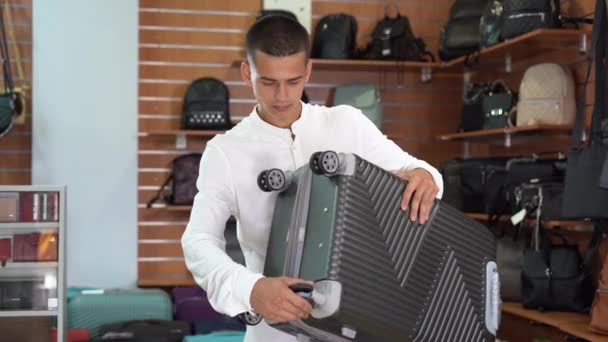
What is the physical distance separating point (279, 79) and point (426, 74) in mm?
4695

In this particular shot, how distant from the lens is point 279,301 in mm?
1557

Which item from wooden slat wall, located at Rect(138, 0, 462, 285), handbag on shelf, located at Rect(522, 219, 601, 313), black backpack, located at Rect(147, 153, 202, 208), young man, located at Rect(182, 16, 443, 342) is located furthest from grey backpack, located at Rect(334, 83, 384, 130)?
young man, located at Rect(182, 16, 443, 342)

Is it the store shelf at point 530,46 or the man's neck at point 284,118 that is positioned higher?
the store shelf at point 530,46

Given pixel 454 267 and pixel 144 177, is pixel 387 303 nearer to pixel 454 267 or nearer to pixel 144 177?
pixel 454 267

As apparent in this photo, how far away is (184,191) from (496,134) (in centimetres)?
218

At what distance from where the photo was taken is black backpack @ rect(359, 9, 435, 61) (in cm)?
611

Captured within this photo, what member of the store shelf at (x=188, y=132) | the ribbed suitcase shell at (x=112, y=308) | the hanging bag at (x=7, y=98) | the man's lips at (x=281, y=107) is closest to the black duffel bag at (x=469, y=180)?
the store shelf at (x=188, y=132)

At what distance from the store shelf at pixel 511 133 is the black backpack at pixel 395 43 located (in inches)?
25.5

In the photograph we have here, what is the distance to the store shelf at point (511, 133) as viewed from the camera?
477 cm

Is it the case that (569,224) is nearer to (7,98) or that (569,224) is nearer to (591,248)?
(591,248)

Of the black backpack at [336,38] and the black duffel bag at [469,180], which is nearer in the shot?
the black duffel bag at [469,180]

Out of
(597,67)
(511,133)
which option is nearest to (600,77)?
(597,67)

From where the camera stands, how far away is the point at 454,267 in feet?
5.86

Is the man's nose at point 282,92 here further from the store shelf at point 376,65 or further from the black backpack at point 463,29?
the store shelf at point 376,65
